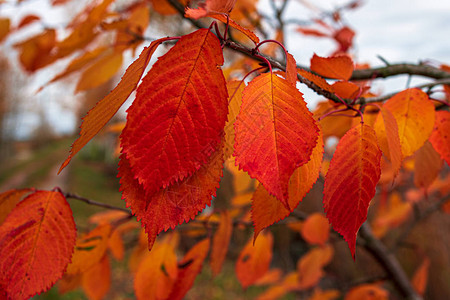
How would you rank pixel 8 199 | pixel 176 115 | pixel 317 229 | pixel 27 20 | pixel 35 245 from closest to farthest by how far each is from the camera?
pixel 176 115, pixel 35 245, pixel 8 199, pixel 27 20, pixel 317 229

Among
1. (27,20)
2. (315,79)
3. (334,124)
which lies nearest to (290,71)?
(315,79)

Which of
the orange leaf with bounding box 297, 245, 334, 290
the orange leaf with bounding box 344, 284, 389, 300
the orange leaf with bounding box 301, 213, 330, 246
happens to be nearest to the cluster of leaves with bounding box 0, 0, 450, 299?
the orange leaf with bounding box 301, 213, 330, 246

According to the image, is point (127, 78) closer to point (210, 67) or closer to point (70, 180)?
point (210, 67)

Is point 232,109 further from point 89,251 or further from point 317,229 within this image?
point 317,229

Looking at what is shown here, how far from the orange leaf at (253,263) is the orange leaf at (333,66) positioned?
596 millimetres

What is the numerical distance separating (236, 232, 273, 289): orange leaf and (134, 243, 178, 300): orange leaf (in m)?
0.29

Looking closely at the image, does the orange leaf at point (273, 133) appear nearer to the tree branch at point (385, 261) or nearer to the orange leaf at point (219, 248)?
the orange leaf at point (219, 248)

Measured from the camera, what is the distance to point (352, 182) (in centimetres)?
31

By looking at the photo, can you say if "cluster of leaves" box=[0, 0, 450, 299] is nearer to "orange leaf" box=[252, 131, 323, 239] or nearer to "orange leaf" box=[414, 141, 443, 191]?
"orange leaf" box=[252, 131, 323, 239]

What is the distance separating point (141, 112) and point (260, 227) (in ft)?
0.59

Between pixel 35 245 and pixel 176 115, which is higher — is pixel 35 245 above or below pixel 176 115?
below

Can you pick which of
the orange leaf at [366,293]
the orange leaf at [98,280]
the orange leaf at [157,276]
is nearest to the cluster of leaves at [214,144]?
the orange leaf at [157,276]

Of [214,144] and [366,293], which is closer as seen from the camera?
[214,144]

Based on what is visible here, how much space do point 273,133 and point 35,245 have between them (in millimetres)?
358
